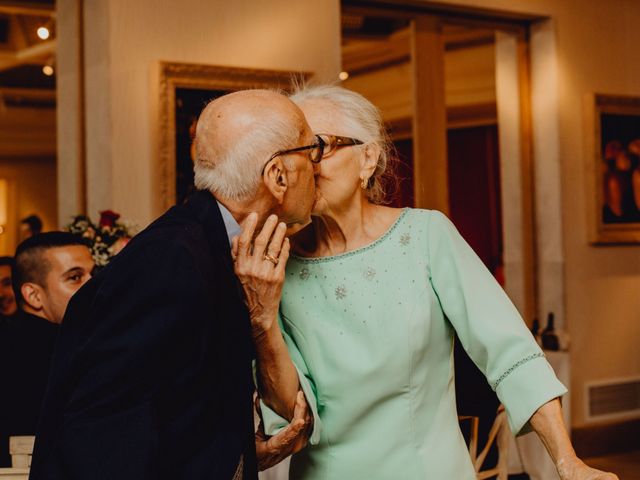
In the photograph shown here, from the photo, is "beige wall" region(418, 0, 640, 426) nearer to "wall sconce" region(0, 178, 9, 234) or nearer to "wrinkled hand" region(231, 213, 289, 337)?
"wrinkled hand" region(231, 213, 289, 337)

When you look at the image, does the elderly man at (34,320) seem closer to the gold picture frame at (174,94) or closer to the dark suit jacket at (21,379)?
the dark suit jacket at (21,379)

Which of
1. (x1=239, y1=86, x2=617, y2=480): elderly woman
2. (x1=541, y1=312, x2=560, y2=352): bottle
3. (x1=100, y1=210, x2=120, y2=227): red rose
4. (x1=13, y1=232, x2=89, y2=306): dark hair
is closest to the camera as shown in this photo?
(x1=239, y1=86, x2=617, y2=480): elderly woman

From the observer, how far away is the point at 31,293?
326 centimetres

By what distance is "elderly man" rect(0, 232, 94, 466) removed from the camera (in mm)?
2662

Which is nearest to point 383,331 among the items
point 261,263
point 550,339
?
point 261,263

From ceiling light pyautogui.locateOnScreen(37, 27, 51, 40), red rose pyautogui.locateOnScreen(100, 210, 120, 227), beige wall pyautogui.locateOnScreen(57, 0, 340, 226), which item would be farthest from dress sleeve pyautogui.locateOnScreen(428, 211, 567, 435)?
ceiling light pyautogui.locateOnScreen(37, 27, 51, 40)

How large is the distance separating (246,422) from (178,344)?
8.9 inches

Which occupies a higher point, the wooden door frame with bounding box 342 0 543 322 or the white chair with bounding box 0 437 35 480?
the wooden door frame with bounding box 342 0 543 322

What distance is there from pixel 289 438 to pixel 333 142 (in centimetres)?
61

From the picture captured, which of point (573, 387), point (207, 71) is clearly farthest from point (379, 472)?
point (573, 387)

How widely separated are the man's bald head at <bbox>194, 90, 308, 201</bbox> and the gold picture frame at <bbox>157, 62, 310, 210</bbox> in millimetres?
3230

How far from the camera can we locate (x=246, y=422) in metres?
1.50

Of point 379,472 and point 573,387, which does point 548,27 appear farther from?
point 379,472

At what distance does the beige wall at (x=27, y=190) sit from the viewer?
1231 centimetres
